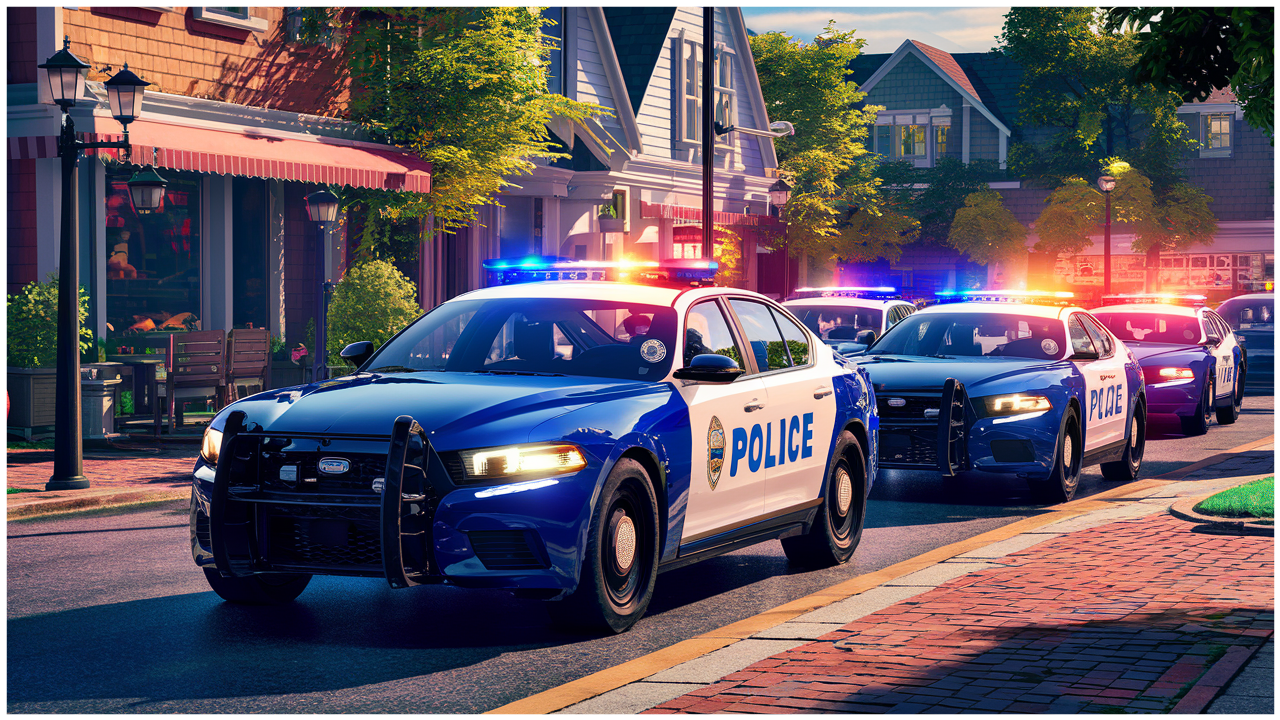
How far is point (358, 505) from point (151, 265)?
14.1 m

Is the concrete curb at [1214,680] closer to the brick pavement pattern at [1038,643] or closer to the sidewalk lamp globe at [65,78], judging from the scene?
Result: the brick pavement pattern at [1038,643]

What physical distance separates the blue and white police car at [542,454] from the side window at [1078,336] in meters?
5.02

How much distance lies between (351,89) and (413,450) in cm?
1652

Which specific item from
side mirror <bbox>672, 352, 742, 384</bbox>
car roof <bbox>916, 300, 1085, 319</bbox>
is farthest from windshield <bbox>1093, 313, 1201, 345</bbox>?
side mirror <bbox>672, 352, 742, 384</bbox>

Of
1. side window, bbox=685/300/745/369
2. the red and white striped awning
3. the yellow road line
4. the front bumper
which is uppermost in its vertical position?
the red and white striped awning

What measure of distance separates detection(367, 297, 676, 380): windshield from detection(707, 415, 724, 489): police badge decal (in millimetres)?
409

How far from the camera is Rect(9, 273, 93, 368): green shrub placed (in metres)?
16.6

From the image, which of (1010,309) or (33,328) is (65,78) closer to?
(33,328)

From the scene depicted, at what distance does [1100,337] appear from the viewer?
14.2 metres

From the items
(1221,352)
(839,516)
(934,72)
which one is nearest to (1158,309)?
(1221,352)

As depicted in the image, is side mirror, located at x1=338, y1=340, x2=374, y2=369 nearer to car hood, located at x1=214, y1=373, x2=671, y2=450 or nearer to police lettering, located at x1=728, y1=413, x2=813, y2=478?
car hood, located at x1=214, y1=373, x2=671, y2=450

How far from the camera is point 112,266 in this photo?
1928 cm

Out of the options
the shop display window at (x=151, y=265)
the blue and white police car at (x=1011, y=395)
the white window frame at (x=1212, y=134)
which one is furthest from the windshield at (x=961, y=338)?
the white window frame at (x=1212, y=134)

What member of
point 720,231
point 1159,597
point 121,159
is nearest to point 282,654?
point 1159,597
